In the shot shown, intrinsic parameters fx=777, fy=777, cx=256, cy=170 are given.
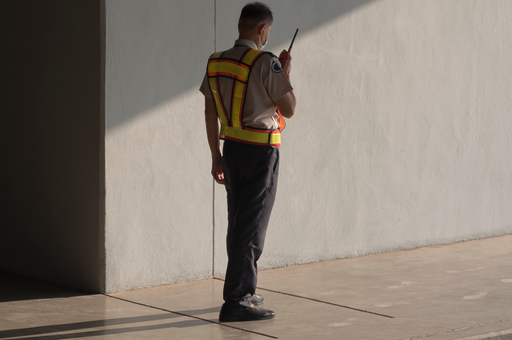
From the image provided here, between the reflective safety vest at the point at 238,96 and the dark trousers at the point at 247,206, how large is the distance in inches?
1.9

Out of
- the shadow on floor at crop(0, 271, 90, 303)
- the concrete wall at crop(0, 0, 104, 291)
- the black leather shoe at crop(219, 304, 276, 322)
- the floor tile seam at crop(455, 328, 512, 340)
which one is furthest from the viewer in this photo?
the concrete wall at crop(0, 0, 104, 291)

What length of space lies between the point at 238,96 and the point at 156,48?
1286 millimetres

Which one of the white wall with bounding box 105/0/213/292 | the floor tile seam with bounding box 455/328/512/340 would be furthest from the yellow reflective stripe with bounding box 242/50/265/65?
the floor tile seam with bounding box 455/328/512/340

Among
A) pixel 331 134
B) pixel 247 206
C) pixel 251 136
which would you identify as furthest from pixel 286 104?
pixel 331 134

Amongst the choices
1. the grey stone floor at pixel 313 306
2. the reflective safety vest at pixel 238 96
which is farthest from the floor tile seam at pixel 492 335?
the reflective safety vest at pixel 238 96

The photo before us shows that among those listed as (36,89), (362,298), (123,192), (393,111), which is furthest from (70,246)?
(393,111)

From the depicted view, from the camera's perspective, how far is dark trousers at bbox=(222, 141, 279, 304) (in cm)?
458

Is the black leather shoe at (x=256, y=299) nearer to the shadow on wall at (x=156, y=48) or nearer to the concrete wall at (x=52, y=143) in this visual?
the concrete wall at (x=52, y=143)

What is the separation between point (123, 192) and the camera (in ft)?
18.0

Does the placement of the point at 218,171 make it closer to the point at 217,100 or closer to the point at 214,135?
the point at 214,135

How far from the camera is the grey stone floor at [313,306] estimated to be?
4.41m

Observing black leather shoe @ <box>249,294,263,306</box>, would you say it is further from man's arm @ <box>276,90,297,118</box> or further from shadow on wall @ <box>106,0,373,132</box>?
shadow on wall @ <box>106,0,373,132</box>

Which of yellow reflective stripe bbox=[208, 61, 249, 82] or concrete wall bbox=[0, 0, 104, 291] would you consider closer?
yellow reflective stripe bbox=[208, 61, 249, 82]

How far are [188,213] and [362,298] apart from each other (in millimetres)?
1451
